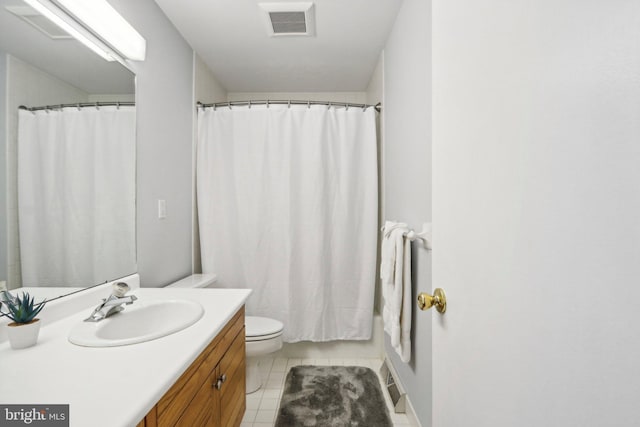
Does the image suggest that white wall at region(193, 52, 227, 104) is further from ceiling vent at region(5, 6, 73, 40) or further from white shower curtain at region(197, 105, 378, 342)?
ceiling vent at region(5, 6, 73, 40)

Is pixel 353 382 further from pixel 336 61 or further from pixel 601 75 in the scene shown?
pixel 336 61

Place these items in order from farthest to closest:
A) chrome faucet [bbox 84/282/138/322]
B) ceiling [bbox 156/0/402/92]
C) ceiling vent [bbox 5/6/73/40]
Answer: ceiling [bbox 156/0/402/92] → chrome faucet [bbox 84/282/138/322] → ceiling vent [bbox 5/6/73/40]

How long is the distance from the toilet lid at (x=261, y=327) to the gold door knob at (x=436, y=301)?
1445 mm

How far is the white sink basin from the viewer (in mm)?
936

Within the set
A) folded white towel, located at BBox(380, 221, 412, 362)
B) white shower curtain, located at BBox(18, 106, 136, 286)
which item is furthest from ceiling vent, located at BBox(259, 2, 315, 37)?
folded white towel, located at BBox(380, 221, 412, 362)

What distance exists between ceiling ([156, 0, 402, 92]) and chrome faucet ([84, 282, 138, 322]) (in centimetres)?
164

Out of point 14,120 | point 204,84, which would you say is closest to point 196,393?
point 14,120

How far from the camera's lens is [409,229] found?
1666mm

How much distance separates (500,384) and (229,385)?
1.13 metres

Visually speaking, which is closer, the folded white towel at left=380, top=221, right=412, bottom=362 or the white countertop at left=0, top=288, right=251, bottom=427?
the white countertop at left=0, top=288, right=251, bottom=427

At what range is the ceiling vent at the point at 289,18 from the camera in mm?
1747

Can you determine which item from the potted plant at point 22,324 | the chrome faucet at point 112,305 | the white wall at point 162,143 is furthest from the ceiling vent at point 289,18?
the potted plant at point 22,324

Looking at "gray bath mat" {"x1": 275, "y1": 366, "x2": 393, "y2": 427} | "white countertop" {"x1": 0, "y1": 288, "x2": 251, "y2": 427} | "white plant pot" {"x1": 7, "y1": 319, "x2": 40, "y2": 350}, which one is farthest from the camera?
"gray bath mat" {"x1": 275, "y1": 366, "x2": 393, "y2": 427}

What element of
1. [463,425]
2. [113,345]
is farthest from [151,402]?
[463,425]
